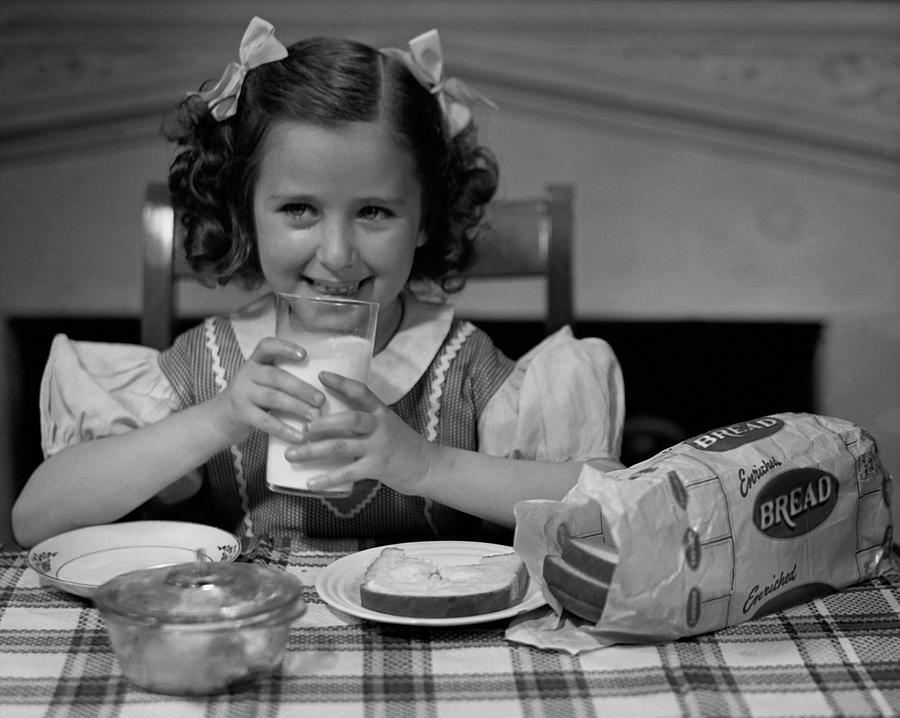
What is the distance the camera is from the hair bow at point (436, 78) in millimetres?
1205

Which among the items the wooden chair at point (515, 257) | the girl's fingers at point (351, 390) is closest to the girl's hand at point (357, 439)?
the girl's fingers at point (351, 390)

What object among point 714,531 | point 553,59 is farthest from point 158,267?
point 553,59

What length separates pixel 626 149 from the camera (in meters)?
2.37

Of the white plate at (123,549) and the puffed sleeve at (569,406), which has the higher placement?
the puffed sleeve at (569,406)

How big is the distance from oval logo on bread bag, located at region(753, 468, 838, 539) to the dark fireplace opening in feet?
5.07

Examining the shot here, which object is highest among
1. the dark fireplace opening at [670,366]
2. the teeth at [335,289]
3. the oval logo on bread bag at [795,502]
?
the teeth at [335,289]

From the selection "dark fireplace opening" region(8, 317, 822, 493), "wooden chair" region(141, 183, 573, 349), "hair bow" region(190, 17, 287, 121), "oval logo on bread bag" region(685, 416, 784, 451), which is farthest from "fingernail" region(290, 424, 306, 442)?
"dark fireplace opening" region(8, 317, 822, 493)

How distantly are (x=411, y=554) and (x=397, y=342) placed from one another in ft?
1.23

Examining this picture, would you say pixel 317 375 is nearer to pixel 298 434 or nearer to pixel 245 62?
pixel 298 434

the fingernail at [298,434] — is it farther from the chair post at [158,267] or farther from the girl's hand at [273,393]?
the chair post at [158,267]

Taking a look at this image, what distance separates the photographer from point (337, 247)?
3.60 feet

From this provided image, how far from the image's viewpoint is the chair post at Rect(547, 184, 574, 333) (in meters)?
1.49

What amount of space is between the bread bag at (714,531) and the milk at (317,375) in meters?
0.20

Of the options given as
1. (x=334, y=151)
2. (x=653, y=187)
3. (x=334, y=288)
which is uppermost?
(x=334, y=151)
